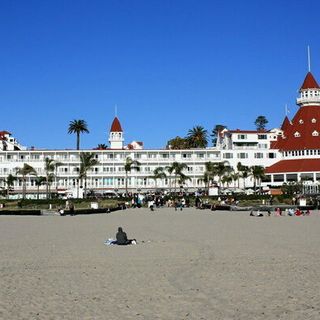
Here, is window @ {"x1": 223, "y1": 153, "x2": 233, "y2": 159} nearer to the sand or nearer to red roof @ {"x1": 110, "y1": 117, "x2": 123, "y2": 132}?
red roof @ {"x1": 110, "y1": 117, "x2": 123, "y2": 132}

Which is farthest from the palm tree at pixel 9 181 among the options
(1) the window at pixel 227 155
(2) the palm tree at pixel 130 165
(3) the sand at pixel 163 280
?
(3) the sand at pixel 163 280

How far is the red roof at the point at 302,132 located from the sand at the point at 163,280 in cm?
7686

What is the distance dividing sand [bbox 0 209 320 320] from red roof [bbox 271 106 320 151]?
76.9 metres

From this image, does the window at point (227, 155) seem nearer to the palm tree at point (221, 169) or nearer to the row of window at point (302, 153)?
the palm tree at point (221, 169)

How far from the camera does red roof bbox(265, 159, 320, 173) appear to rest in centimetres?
8775

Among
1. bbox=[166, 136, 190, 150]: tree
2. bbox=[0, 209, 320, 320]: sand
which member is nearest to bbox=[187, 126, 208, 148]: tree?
bbox=[166, 136, 190, 150]: tree

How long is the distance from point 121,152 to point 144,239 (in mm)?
81256

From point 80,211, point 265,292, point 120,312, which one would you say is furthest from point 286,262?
point 80,211

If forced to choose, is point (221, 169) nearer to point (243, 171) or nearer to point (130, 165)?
point (243, 171)

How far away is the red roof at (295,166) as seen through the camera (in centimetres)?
8775

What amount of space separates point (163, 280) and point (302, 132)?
89.1m

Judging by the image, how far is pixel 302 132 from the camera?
96188 millimetres

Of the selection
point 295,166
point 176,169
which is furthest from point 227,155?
point 295,166

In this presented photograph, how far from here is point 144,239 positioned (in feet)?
67.5
